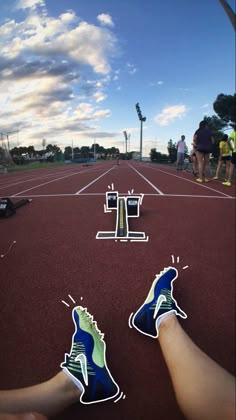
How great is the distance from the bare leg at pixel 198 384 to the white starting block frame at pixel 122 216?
29.9 inches

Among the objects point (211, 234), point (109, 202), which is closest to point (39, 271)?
point (109, 202)

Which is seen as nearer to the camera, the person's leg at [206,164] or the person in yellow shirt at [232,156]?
the person in yellow shirt at [232,156]

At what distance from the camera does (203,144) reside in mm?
1244

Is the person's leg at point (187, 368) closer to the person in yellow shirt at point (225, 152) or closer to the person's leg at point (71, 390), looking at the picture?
the person's leg at point (71, 390)

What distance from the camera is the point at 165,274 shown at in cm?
84

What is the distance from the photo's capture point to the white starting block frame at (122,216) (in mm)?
1367

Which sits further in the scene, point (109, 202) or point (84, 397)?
point (109, 202)

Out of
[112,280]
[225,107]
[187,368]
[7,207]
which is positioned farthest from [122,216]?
[187,368]

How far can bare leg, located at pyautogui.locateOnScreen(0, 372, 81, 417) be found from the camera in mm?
530

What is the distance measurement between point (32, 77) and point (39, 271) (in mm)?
680

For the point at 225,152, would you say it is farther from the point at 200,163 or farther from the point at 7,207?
the point at 7,207

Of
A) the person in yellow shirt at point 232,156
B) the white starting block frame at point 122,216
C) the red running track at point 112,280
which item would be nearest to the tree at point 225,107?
the person in yellow shirt at point 232,156

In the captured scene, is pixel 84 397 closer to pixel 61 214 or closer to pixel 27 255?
pixel 27 255

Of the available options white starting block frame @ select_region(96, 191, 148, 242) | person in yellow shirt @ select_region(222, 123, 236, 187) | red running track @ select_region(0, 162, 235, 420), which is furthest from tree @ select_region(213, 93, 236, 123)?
white starting block frame @ select_region(96, 191, 148, 242)
